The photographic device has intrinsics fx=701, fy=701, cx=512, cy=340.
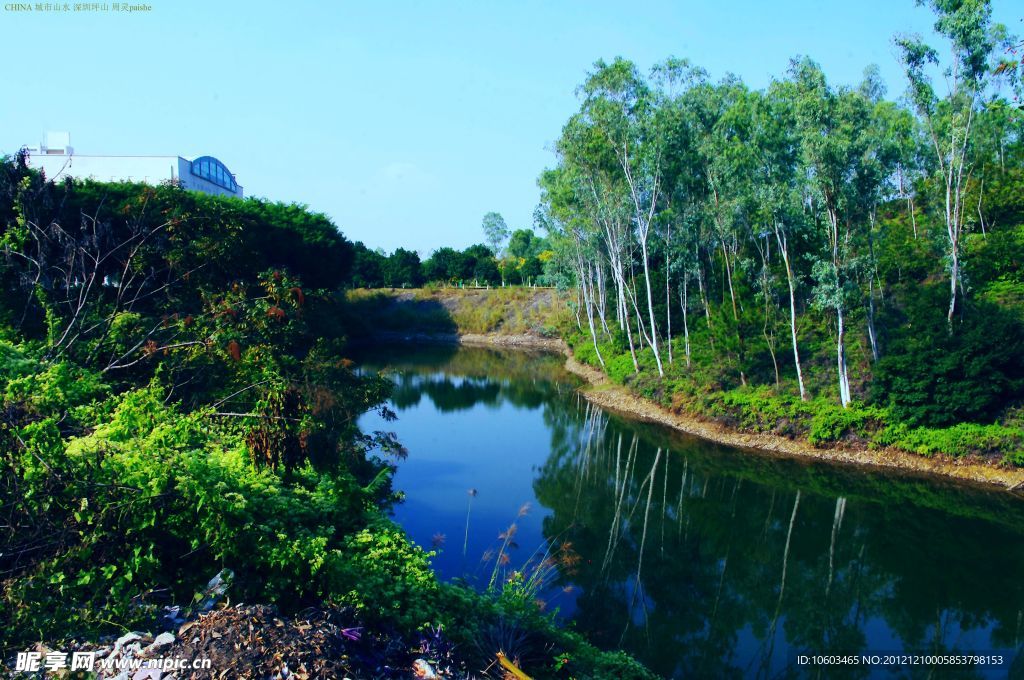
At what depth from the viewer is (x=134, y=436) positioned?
27.3ft

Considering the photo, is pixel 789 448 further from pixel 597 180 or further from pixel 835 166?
pixel 597 180

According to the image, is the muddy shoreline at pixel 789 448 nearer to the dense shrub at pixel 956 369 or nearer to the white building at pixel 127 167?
the dense shrub at pixel 956 369

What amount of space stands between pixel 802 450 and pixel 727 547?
6.59 m

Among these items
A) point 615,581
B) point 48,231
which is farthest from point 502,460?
point 48,231

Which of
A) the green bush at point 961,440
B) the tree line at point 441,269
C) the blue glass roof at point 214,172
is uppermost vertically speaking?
the blue glass roof at point 214,172

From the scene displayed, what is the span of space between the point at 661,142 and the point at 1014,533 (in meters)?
14.4

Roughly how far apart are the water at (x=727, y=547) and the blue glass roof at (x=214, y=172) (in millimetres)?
34340

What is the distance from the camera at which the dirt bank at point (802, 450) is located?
50.2ft

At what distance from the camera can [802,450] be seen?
18.2m

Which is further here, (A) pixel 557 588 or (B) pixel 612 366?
(B) pixel 612 366

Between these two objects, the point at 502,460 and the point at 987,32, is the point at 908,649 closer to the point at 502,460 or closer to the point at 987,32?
the point at 502,460

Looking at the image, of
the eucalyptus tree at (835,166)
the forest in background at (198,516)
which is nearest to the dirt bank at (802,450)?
the eucalyptus tree at (835,166)

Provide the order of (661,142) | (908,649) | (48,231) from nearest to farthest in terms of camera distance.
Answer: (908,649)
(48,231)
(661,142)

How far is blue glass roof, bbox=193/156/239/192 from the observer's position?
157 ft
